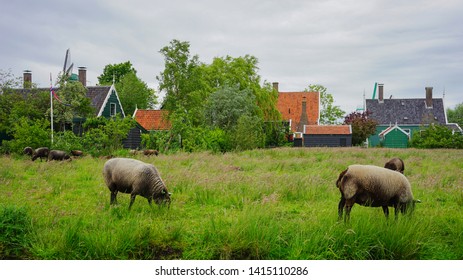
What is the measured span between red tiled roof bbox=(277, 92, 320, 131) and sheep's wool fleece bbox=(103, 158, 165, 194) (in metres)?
51.5

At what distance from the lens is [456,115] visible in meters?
60.2

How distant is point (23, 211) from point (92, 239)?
174cm

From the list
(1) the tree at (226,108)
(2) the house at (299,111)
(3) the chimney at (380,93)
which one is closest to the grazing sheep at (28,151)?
(1) the tree at (226,108)

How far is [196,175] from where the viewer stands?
44.2 ft

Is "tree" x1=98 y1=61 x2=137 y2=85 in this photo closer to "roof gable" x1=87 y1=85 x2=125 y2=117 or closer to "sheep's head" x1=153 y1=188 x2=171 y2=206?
"roof gable" x1=87 y1=85 x2=125 y2=117

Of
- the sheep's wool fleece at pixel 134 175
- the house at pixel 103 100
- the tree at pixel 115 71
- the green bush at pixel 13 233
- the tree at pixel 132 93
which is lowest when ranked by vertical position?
the green bush at pixel 13 233

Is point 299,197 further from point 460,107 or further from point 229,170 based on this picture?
point 460,107

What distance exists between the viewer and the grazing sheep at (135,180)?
964 centimetres

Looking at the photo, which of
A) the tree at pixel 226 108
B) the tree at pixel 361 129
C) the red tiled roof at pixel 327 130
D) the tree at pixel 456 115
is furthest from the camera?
the tree at pixel 456 115

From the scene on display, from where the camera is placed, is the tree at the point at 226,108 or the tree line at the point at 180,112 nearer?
the tree line at the point at 180,112

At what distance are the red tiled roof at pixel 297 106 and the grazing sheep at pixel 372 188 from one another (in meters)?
52.5

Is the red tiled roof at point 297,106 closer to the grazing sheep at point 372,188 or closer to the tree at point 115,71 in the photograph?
the tree at point 115,71

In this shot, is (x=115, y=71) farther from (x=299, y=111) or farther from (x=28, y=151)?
(x=28, y=151)
